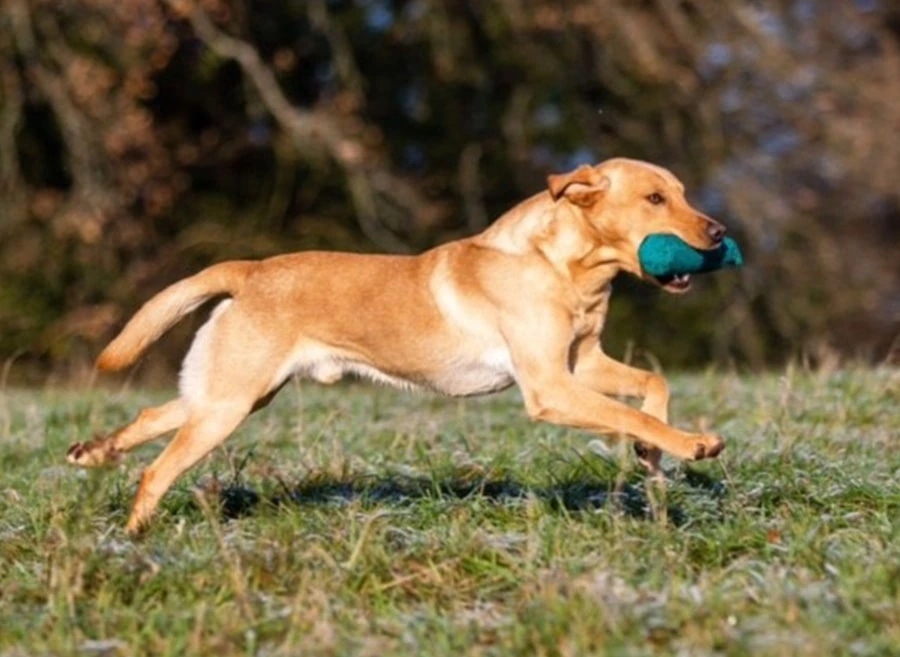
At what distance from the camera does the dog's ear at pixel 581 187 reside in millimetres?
7004

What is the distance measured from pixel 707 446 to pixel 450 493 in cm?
111

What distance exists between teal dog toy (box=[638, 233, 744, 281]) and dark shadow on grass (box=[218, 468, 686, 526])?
80cm

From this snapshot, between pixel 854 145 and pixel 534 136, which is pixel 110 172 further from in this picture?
pixel 854 145

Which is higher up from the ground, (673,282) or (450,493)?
(673,282)

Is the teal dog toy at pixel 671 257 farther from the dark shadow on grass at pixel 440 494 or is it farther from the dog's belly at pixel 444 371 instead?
the dark shadow on grass at pixel 440 494

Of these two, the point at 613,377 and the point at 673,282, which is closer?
the point at 673,282

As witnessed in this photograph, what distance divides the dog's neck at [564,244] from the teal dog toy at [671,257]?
170 millimetres

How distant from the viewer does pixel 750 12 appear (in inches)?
829

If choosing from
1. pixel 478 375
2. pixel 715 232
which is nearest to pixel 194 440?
pixel 478 375

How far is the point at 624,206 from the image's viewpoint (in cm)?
703

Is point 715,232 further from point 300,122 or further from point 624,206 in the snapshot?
point 300,122

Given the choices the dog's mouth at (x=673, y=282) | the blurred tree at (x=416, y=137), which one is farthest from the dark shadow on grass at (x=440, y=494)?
the blurred tree at (x=416, y=137)

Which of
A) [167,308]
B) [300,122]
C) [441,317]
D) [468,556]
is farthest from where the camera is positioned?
[300,122]

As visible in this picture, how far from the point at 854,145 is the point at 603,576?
18.1 meters
